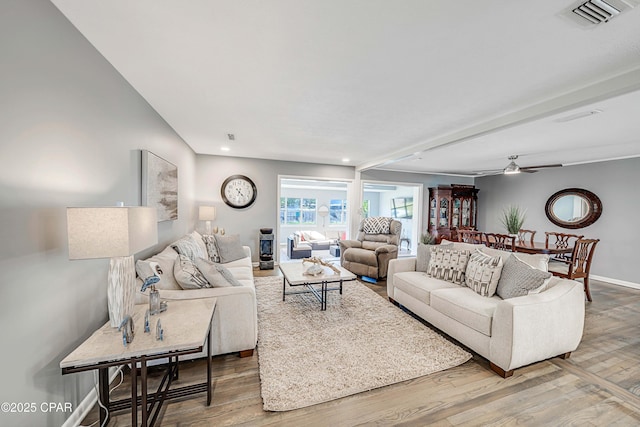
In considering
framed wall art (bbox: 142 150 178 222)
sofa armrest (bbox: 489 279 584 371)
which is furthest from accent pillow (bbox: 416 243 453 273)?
framed wall art (bbox: 142 150 178 222)

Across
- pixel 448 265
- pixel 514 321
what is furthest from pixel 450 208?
pixel 514 321

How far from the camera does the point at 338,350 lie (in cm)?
234

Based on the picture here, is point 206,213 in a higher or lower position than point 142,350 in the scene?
higher

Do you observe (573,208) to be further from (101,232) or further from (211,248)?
(101,232)

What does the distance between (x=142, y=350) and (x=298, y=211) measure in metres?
8.38

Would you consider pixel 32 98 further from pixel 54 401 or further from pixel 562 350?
pixel 562 350

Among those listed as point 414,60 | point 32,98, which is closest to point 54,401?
point 32,98

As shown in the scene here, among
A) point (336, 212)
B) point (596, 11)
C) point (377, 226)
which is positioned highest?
point (596, 11)

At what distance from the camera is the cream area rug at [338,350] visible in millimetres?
1872

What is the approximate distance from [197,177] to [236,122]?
2.46 metres

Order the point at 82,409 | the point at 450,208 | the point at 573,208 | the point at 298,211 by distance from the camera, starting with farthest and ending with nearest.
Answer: the point at 298,211 → the point at 450,208 → the point at 573,208 → the point at 82,409

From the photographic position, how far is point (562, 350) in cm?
220

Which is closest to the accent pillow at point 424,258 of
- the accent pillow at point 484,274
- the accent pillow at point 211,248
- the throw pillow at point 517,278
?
the accent pillow at point 484,274

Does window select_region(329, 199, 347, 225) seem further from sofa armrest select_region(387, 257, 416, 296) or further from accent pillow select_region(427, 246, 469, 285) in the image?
accent pillow select_region(427, 246, 469, 285)
